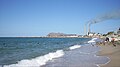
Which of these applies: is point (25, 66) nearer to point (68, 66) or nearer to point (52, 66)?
point (52, 66)

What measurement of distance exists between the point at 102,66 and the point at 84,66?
1.16m

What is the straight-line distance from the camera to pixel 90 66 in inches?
485

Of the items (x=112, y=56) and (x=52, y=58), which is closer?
(x=112, y=56)

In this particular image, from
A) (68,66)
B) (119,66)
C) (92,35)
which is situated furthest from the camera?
(92,35)

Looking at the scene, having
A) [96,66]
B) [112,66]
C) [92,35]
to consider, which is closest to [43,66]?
[96,66]

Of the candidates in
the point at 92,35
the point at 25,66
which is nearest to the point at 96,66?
the point at 25,66

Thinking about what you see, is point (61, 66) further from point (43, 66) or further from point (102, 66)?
point (102, 66)

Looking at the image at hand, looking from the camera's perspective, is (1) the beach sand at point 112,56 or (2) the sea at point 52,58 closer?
(1) the beach sand at point 112,56

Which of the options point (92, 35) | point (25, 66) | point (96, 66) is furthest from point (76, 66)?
point (92, 35)

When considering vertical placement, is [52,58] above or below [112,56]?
below

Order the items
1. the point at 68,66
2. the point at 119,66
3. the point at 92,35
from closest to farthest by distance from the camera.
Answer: the point at 119,66 < the point at 68,66 < the point at 92,35

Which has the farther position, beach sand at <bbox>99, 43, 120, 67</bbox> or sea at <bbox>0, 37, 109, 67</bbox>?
sea at <bbox>0, 37, 109, 67</bbox>

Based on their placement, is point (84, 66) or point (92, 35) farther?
point (92, 35)

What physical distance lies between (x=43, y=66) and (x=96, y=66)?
3.58 m
